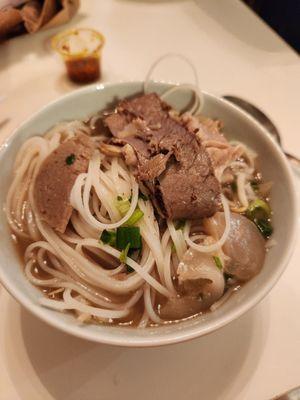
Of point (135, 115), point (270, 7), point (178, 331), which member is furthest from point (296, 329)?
point (270, 7)

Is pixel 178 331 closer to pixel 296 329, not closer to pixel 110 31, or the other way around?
pixel 296 329

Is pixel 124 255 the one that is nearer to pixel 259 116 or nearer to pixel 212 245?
pixel 212 245

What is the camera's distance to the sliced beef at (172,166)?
142 cm

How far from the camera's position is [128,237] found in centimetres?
142

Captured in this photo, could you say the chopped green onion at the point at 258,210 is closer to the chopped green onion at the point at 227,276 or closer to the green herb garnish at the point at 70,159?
the chopped green onion at the point at 227,276

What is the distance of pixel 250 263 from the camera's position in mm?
1404

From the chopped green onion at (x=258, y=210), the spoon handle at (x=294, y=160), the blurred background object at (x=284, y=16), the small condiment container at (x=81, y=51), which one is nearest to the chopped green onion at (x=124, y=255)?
the chopped green onion at (x=258, y=210)

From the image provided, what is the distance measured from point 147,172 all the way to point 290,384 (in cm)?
85

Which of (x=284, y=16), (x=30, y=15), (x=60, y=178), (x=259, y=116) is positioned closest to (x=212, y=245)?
(x=60, y=178)

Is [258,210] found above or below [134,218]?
below

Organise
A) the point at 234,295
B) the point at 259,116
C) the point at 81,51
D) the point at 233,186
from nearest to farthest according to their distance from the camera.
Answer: the point at 234,295, the point at 233,186, the point at 259,116, the point at 81,51

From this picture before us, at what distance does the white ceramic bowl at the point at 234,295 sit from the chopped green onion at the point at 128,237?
0.92ft

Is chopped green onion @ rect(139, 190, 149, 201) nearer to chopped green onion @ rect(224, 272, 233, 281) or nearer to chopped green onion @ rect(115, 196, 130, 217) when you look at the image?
chopped green onion @ rect(115, 196, 130, 217)

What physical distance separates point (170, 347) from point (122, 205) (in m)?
0.53
